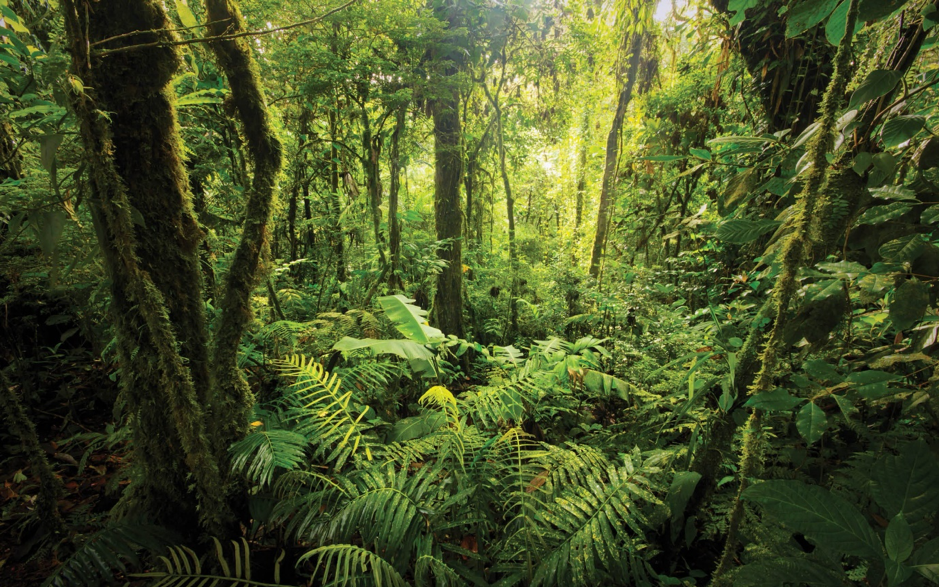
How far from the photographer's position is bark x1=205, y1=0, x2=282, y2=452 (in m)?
1.87

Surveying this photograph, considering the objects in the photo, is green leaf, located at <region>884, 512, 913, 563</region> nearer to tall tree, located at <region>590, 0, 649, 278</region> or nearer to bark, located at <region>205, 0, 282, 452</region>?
bark, located at <region>205, 0, 282, 452</region>

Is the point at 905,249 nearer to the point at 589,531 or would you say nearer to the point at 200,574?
the point at 589,531

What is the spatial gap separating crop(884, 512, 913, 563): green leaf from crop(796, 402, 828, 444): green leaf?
0.22 meters

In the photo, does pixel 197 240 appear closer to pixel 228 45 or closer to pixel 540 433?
pixel 228 45

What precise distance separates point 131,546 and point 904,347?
3306 mm

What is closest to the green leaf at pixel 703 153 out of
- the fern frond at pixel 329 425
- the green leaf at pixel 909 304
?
the green leaf at pixel 909 304

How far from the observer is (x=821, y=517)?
0.93 meters

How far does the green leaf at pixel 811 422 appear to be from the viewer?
3.28 ft

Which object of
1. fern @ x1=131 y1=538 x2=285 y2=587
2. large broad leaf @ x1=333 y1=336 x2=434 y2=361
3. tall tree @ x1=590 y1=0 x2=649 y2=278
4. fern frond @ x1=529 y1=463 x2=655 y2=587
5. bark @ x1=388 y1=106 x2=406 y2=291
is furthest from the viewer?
tall tree @ x1=590 y1=0 x2=649 y2=278

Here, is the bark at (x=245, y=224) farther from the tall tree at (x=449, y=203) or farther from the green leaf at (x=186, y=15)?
the tall tree at (x=449, y=203)

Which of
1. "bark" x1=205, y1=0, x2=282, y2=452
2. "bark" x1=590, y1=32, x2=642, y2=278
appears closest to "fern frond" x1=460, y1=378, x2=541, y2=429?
"bark" x1=205, y1=0, x2=282, y2=452

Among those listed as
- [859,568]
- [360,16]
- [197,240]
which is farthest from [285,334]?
[859,568]

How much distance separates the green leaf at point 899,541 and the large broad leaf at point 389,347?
1987 millimetres

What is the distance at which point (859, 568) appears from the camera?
1237mm
